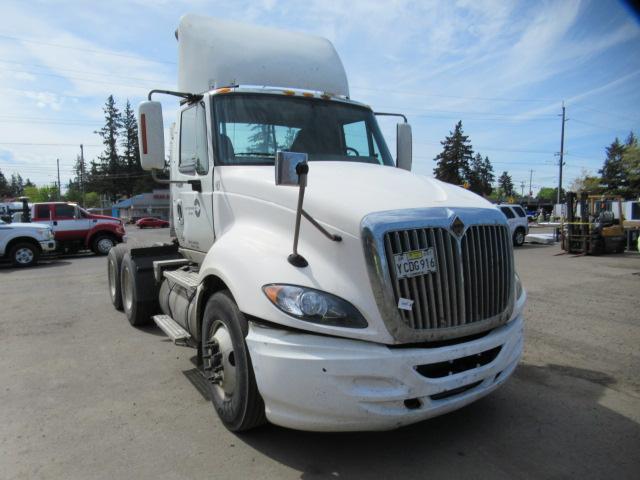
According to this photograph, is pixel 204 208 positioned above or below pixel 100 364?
above

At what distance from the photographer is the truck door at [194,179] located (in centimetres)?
456

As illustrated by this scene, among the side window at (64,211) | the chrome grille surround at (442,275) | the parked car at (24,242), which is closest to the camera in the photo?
the chrome grille surround at (442,275)

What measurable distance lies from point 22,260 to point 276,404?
51.6 ft

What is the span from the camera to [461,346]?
9.75ft

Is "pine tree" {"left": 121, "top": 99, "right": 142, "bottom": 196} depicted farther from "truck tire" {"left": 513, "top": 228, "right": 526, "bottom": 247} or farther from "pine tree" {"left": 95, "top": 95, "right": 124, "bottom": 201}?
"truck tire" {"left": 513, "top": 228, "right": 526, "bottom": 247}

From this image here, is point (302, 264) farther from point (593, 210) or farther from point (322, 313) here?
point (593, 210)

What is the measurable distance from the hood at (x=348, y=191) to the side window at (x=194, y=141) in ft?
1.43

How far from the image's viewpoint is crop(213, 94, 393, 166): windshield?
14.4 feet

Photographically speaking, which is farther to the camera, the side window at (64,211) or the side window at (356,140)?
the side window at (64,211)

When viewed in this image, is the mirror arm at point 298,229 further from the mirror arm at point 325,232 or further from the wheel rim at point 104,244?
the wheel rim at point 104,244

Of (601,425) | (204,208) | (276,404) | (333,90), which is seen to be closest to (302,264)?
(276,404)

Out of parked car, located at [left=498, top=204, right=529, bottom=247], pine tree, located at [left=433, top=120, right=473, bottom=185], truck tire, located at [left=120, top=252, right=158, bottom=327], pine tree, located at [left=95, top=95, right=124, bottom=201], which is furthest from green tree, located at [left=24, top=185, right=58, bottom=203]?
truck tire, located at [left=120, top=252, right=158, bottom=327]

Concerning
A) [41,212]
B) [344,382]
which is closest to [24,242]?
[41,212]

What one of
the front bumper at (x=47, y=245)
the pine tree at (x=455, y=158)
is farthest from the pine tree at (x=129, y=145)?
the front bumper at (x=47, y=245)
